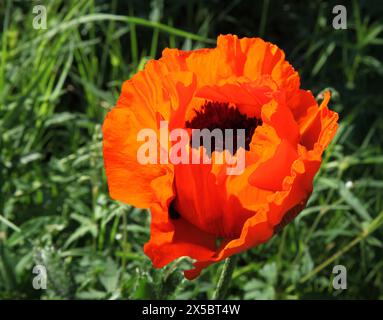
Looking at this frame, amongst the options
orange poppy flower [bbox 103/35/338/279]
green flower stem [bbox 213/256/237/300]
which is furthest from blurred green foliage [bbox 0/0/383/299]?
orange poppy flower [bbox 103/35/338/279]

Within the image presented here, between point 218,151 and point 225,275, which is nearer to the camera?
point 218,151

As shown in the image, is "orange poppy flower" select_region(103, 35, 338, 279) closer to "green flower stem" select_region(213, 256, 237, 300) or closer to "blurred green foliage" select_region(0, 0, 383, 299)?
"green flower stem" select_region(213, 256, 237, 300)

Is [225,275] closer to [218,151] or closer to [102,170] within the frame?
[218,151]

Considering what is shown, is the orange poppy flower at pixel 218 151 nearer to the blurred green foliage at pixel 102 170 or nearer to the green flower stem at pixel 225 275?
the green flower stem at pixel 225 275

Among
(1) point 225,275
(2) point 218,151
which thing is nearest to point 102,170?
(1) point 225,275
